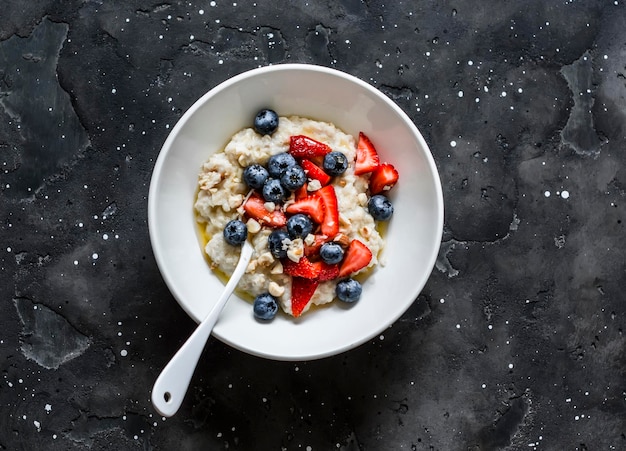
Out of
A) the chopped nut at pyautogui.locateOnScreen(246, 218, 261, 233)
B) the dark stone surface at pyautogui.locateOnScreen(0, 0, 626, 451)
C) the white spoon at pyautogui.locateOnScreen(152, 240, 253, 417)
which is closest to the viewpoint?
the white spoon at pyautogui.locateOnScreen(152, 240, 253, 417)

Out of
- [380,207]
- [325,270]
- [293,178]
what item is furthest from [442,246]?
[293,178]

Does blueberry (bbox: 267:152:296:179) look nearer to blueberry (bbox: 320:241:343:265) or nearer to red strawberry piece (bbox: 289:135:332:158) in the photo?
red strawberry piece (bbox: 289:135:332:158)

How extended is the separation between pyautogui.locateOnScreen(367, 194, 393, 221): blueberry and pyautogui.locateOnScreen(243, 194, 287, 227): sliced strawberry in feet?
0.78

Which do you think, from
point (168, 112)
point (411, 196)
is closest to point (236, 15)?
point (168, 112)

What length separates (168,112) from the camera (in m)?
2.14

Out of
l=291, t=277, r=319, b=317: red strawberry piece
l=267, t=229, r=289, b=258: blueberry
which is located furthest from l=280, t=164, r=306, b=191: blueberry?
l=291, t=277, r=319, b=317: red strawberry piece

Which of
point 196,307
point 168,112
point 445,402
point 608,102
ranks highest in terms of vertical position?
point 608,102

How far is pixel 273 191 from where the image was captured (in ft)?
6.16

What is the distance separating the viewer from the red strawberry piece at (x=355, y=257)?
6.18 feet

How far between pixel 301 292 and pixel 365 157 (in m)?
0.40

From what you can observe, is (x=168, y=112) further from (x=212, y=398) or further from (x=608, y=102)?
(x=608, y=102)

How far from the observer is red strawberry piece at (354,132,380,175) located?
1.94 m

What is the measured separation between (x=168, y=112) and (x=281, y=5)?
46 centimetres

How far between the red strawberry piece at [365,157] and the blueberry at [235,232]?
0.34 meters
